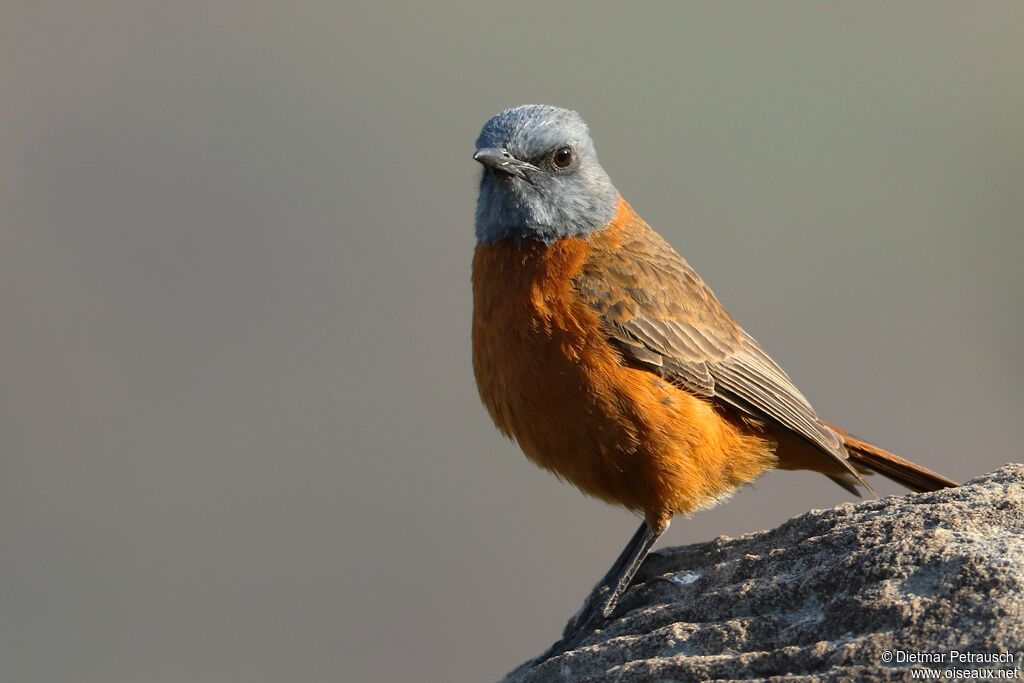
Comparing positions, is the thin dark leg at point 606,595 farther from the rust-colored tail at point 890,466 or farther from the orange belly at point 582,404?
Answer: the rust-colored tail at point 890,466

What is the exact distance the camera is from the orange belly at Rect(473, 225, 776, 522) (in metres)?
5.64

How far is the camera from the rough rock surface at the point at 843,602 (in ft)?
12.4

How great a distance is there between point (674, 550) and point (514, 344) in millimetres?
1301

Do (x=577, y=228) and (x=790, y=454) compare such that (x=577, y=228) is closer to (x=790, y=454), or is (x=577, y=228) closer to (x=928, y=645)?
(x=790, y=454)

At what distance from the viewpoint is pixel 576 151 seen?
21.5 feet

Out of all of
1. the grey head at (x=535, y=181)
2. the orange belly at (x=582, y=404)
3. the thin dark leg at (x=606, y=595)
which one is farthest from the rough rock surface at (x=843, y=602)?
the grey head at (x=535, y=181)

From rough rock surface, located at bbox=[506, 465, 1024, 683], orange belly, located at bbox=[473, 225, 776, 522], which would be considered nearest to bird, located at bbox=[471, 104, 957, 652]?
orange belly, located at bbox=[473, 225, 776, 522]

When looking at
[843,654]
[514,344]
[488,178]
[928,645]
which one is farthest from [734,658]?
[488,178]

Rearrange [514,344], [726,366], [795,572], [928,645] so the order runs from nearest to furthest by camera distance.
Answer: [928,645], [795,572], [514,344], [726,366]

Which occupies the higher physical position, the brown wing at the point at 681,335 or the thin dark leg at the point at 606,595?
the brown wing at the point at 681,335

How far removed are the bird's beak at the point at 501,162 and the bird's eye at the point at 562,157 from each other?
0.57 ft

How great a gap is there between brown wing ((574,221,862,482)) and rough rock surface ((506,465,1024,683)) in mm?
993

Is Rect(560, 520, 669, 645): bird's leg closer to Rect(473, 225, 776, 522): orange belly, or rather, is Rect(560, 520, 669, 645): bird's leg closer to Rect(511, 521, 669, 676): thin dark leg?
Rect(511, 521, 669, 676): thin dark leg

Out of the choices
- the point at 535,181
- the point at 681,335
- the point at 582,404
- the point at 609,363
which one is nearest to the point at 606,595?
the point at 582,404
